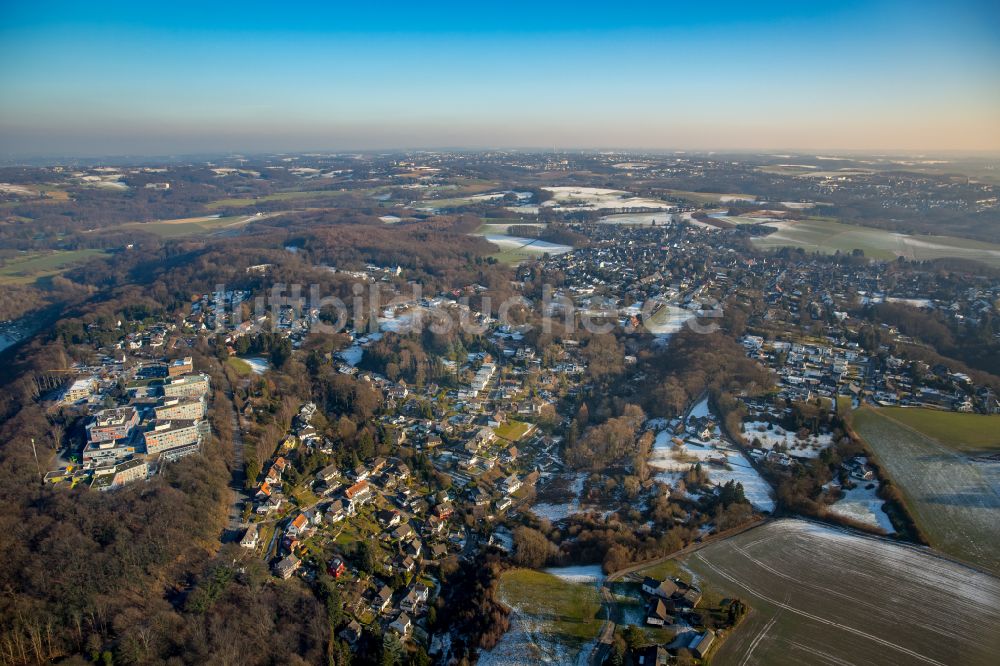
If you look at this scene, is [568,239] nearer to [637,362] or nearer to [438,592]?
[637,362]

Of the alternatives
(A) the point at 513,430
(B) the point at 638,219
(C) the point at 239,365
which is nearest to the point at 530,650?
(A) the point at 513,430

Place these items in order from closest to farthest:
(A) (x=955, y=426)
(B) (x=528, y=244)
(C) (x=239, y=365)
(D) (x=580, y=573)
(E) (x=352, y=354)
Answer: (D) (x=580, y=573), (A) (x=955, y=426), (C) (x=239, y=365), (E) (x=352, y=354), (B) (x=528, y=244)

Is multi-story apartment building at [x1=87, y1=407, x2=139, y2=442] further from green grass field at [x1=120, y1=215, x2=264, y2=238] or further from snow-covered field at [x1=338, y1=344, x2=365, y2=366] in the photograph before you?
green grass field at [x1=120, y1=215, x2=264, y2=238]

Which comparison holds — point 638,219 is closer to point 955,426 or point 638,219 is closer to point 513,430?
point 955,426

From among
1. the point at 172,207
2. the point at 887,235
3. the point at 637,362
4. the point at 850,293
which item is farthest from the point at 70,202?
the point at 887,235

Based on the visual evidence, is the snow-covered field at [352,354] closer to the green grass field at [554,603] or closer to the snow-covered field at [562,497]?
the snow-covered field at [562,497]
